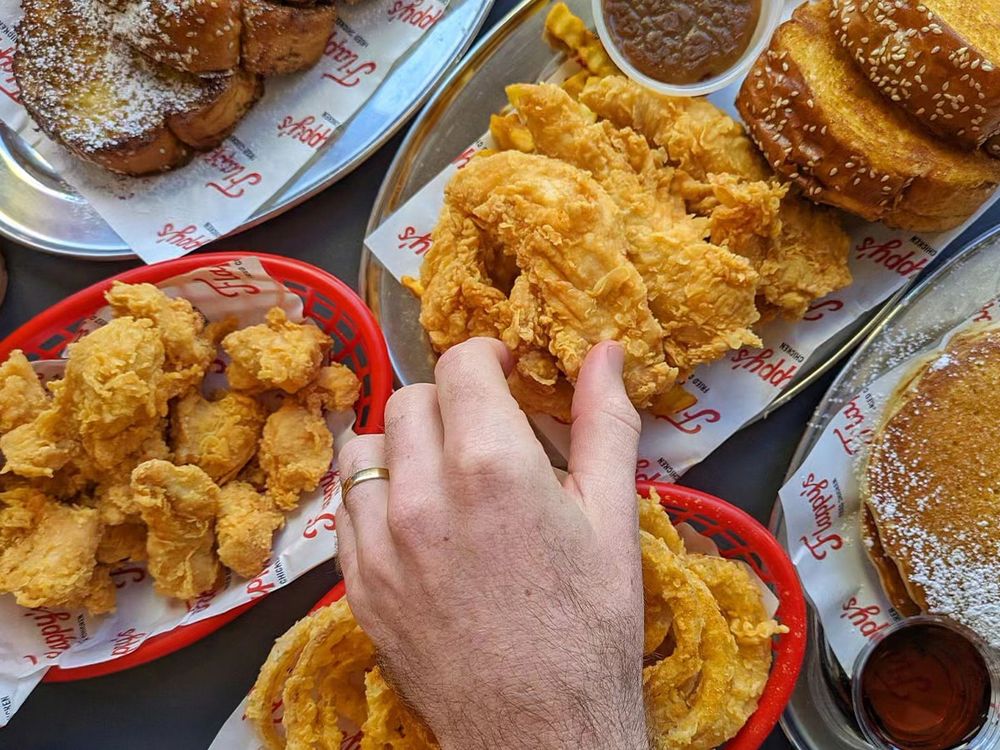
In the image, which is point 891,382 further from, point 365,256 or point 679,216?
point 365,256

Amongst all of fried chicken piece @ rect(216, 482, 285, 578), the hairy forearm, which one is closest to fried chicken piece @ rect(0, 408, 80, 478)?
fried chicken piece @ rect(216, 482, 285, 578)

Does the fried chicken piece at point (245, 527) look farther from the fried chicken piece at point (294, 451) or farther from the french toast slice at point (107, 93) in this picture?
the french toast slice at point (107, 93)

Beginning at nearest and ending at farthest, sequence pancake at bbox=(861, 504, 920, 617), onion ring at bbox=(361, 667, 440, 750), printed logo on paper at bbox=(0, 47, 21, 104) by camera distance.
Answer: onion ring at bbox=(361, 667, 440, 750) → pancake at bbox=(861, 504, 920, 617) → printed logo on paper at bbox=(0, 47, 21, 104)

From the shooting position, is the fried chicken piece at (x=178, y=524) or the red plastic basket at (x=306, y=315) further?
the red plastic basket at (x=306, y=315)

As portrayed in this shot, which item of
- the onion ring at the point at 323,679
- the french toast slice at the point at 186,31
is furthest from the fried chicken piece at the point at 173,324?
the onion ring at the point at 323,679

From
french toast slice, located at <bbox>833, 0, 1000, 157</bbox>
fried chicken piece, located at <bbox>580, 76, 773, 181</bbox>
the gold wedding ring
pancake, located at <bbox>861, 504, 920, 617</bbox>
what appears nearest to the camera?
the gold wedding ring

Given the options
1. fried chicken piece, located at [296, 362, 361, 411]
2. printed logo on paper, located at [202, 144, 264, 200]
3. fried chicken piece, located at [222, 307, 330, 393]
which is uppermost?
printed logo on paper, located at [202, 144, 264, 200]

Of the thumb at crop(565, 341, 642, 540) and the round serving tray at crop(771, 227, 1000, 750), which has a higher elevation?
the thumb at crop(565, 341, 642, 540)

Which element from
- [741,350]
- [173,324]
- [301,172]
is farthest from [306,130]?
[741,350]

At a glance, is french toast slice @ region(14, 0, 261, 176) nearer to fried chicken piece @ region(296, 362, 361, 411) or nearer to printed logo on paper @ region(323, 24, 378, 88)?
printed logo on paper @ region(323, 24, 378, 88)
